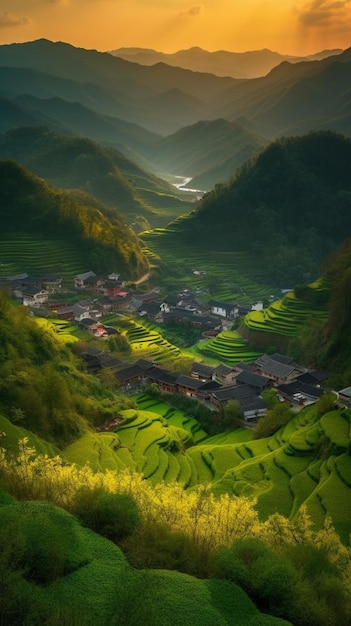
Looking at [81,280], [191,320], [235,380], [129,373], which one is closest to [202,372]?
[235,380]

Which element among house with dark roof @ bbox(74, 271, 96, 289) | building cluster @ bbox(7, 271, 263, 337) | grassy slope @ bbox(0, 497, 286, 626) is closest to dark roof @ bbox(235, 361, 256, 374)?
building cluster @ bbox(7, 271, 263, 337)

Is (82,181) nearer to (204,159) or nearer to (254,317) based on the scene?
(254,317)

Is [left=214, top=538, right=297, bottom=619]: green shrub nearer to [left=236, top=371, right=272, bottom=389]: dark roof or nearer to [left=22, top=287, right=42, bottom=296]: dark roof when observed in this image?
[left=236, top=371, right=272, bottom=389]: dark roof

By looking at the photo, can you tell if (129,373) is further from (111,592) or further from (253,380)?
(111,592)

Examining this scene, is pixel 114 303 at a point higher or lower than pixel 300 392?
higher

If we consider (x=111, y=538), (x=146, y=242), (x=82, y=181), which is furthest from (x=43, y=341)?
(x=82, y=181)

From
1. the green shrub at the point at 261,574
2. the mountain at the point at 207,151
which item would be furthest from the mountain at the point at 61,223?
the mountain at the point at 207,151

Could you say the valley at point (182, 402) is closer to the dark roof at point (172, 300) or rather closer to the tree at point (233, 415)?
the tree at point (233, 415)
